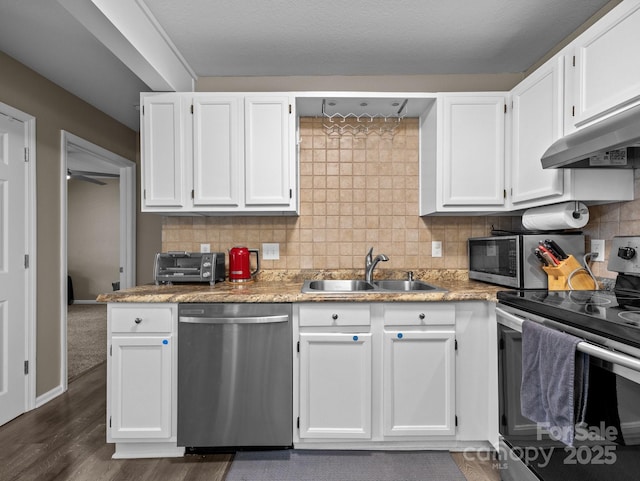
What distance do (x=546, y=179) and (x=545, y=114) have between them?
349mm

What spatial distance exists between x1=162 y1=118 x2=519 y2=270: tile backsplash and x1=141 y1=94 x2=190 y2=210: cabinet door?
38 centimetres

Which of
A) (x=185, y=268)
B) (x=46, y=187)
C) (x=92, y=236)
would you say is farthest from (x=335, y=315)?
(x=92, y=236)

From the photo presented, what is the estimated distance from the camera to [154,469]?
1865 mm

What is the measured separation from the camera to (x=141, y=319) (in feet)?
6.23

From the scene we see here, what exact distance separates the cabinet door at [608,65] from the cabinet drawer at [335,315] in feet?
4.56

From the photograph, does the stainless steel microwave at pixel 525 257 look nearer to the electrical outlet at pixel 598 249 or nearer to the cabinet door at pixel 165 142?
the electrical outlet at pixel 598 249

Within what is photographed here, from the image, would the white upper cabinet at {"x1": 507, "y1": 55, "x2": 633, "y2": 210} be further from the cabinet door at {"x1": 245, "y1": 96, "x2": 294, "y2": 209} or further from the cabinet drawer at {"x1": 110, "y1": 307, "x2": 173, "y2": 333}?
the cabinet drawer at {"x1": 110, "y1": 307, "x2": 173, "y2": 333}

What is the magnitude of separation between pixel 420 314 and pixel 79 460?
6.66ft

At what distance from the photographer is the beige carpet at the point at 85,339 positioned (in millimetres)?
3521

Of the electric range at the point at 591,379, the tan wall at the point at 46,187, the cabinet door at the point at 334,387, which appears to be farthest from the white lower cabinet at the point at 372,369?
the tan wall at the point at 46,187

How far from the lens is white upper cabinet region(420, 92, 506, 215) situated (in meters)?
2.28

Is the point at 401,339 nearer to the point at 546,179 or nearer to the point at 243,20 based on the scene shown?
the point at 546,179

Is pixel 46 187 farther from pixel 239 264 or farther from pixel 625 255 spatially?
pixel 625 255

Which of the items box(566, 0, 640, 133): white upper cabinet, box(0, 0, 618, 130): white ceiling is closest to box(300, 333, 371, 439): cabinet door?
box(566, 0, 640, 133): white upper cabinet
